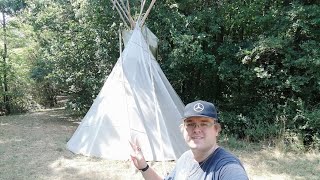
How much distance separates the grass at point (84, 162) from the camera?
15.3 ft

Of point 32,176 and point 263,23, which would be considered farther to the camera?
point 263,23

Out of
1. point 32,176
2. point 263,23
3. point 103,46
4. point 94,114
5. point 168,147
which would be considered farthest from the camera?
point 103,46

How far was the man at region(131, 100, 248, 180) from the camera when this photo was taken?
1.52 m

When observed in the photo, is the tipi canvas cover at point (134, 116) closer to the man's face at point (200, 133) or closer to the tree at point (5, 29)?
the man's face at point (200, 133)

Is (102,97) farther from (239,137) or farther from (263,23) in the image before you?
(263,23)

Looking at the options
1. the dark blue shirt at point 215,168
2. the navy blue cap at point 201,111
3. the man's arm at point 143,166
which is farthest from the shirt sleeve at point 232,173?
the man's arm at point 143,166

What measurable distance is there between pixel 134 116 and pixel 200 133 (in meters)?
3.89

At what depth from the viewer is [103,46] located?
319 inches

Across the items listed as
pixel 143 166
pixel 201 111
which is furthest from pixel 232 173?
pixel 143 166

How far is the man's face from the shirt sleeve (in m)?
0.17

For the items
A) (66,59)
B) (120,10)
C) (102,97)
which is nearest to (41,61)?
(66,59)

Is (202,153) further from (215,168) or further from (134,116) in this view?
(134,116)

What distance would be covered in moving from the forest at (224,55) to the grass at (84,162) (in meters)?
0.61

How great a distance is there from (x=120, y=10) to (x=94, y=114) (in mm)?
2397
